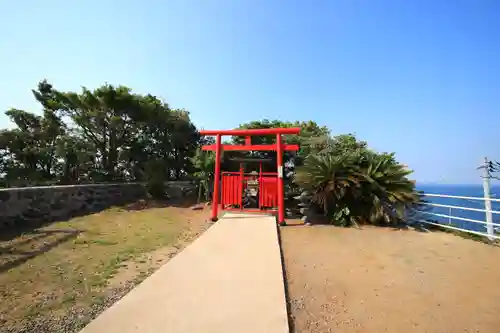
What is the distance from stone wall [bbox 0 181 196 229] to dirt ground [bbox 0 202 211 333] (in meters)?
0.70

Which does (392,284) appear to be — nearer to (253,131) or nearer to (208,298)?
(208,298)

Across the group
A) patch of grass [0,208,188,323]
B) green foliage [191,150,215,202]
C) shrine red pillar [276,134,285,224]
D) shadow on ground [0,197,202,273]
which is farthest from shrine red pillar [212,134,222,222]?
shadow on ground [0,197,202,273]

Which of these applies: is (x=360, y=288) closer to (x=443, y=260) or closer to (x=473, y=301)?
(x=473, y=301)

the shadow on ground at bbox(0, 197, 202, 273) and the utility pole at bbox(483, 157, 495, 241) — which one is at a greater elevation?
the utility pole at bbox(483, 157, 495, 241)

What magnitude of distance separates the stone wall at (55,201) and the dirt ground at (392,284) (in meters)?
6.32

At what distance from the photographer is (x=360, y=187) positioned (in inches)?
263

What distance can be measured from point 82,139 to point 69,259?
1074 centimetres

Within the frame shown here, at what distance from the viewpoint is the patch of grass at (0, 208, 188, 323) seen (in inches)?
108

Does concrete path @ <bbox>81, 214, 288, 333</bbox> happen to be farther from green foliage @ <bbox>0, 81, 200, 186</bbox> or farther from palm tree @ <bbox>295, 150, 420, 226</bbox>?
green foliage @ <bbox>0, 81, 200, 186</bbox>

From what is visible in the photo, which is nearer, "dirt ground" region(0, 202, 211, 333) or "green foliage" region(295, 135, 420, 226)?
"dirt ground" region(0, 202, 211, 333)

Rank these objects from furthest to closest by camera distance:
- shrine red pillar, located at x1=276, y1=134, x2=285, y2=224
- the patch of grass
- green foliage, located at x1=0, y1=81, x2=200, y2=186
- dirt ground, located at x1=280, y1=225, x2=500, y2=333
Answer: green foliage, located at x1=0, y1=81, x2=200, y2=186, shrine red pillar, located at x1=276, y1=134, x2=285, y2=224, the patch of grass, dirt ground, located at x1=280, y1=225, x2=500, y2=333

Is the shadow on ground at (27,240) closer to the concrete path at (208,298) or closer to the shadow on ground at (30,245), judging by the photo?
→ the shadow on ground at (30,245)

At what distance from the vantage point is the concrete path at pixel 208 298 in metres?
2.25

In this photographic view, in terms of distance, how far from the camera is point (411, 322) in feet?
7.98
